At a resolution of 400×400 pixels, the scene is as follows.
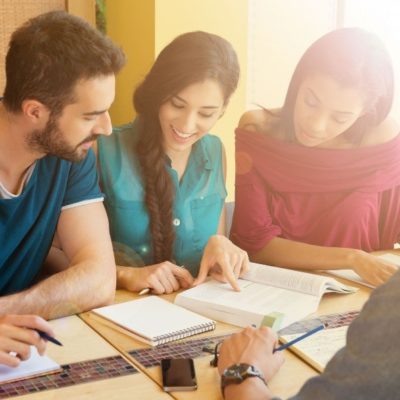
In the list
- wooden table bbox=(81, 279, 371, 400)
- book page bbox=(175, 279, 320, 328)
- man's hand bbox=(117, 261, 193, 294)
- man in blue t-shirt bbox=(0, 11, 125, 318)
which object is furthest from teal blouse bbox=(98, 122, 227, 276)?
wooden table bbox=(81, 279, 371, 400)

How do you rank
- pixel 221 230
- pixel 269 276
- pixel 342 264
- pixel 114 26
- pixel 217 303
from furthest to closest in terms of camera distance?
1. pixel 114 26
2. pixel 221 230
3. pixel 342 264
4. pixel 269 276
5. pixel 217 303

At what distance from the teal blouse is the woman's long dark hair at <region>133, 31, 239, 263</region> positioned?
28mm

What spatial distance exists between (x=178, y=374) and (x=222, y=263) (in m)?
0.55

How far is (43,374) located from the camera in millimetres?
1052

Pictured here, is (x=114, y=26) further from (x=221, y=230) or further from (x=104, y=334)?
(x=104, y=334)

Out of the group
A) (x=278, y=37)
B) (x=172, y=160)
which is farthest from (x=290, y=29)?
(x=172, y=160)

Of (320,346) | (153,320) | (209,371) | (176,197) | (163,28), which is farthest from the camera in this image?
(163,28)

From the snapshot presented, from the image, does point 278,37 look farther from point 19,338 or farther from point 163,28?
point 19,338

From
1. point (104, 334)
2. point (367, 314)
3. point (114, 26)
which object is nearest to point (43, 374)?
point (104, 334)

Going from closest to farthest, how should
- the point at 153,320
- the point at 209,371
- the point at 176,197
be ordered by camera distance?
the point at 209,371, the point at 153,320, the point at 176,197

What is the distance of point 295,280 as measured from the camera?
5.10 ft

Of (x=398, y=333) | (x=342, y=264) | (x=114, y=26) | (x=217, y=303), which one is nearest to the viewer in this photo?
(x=398, y=333)

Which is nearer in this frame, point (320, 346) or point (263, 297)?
point (320, 346)

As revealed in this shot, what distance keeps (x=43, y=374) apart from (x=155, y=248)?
0.94 metres
